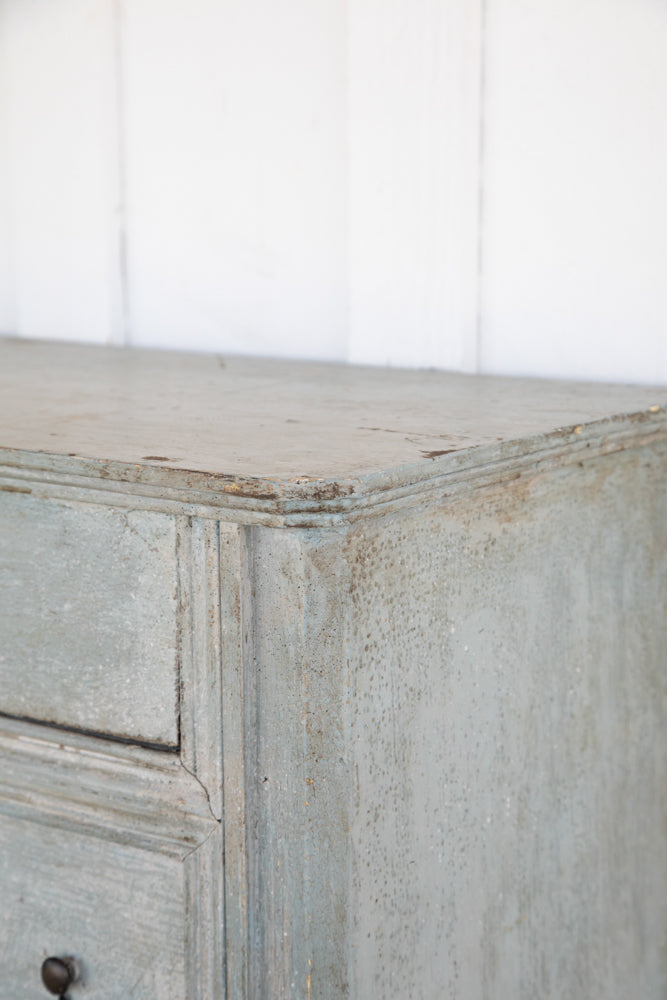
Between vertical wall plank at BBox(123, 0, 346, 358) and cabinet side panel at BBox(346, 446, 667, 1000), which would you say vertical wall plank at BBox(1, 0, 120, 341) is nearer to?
vertical wall plank at BBox(123, 0, 346, 358)

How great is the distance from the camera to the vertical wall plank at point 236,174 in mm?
2049

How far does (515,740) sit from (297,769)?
36cm

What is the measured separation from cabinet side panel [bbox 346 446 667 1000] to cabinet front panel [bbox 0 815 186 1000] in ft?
0.65

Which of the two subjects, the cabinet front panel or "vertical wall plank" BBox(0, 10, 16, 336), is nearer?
the cabinet front panel

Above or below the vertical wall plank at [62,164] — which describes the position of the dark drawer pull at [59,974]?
below

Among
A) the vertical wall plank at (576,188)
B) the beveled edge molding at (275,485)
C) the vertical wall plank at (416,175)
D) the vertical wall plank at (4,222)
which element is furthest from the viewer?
the vertical wall plank at (4,222)

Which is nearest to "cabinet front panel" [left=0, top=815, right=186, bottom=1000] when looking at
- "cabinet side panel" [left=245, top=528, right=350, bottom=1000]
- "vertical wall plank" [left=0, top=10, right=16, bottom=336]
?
"cabinet side panel" [left=245, top=528, right=350, bottom=1000]

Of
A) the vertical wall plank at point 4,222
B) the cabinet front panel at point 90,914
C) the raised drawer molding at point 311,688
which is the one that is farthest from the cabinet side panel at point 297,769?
the vertical wall plank at point 4,222

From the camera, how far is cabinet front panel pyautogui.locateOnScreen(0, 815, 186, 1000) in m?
1.13

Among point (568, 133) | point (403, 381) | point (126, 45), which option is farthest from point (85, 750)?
point (126, 45)

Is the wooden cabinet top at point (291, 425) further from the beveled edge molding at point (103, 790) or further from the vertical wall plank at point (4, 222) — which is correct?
the vertical wall plank at point (4, 222)

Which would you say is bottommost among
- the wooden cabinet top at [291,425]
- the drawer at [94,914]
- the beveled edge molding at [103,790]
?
the drawer at [94,914]

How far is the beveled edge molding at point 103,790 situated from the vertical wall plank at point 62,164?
1.31 m

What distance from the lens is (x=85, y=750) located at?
3.78ft
